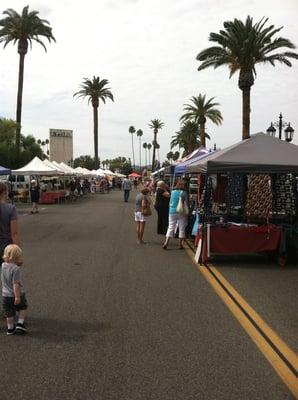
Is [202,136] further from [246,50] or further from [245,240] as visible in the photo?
[245,240]

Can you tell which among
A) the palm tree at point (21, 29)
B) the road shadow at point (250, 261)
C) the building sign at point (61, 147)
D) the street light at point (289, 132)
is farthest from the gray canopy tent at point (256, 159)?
the building sign at point (61, 147)

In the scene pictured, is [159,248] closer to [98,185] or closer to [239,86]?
[239,86]

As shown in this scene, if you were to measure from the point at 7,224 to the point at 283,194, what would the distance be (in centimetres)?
905

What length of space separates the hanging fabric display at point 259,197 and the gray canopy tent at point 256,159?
Result: 5.54ft

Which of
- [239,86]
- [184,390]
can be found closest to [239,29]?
[239,86]

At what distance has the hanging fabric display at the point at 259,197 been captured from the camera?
46.4 ft

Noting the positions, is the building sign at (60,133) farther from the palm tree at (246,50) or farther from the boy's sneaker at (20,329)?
the boy's sneaker at (20,329)

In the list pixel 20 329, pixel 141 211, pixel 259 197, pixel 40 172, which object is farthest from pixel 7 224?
pixel 40 172

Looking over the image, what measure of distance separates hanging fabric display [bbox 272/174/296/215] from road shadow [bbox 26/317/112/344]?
8.18m

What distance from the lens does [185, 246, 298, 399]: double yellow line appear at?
5.03 meters

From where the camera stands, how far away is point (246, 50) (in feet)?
104

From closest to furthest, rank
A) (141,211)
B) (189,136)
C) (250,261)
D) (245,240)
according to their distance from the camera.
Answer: (245,240) → (250,261) → (141,211) → (189,136)

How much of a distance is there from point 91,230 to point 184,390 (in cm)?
1456

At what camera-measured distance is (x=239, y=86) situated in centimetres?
3297
